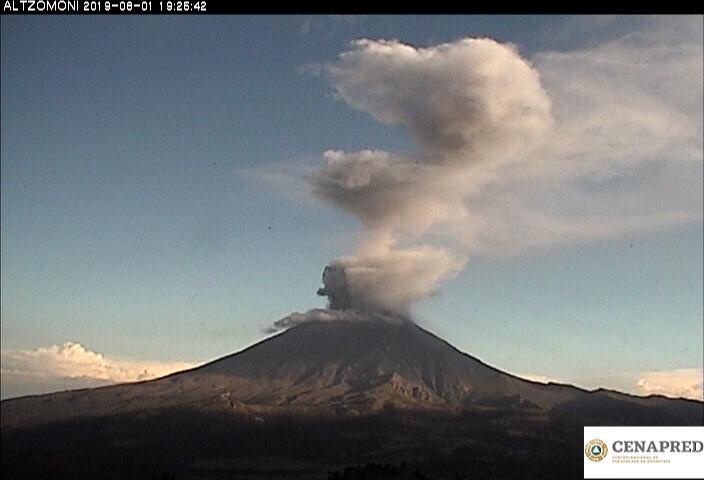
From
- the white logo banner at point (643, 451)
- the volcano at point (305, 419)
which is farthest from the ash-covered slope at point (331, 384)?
the white logo banner at point (643, 451)

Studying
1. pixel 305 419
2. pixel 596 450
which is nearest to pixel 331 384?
pixel 305 419

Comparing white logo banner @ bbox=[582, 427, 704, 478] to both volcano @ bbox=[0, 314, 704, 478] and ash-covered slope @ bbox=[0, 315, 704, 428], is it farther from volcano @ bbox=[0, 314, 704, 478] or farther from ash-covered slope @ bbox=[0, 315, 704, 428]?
ash-covered slope @ bbox=[0, 315, 704, 428]

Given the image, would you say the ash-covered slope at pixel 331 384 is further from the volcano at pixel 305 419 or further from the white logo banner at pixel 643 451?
the white logo banner at pixel 643 451

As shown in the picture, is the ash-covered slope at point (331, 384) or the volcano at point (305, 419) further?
the ash-covered slope at point (331, 384)

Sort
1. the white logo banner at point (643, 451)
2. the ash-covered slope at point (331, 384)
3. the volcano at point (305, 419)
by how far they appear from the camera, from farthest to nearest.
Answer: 1. the ash-covered slope at point (331, 384)
2. the volcano at point (305, 419)
3. the white logo banner at point (643, 451)

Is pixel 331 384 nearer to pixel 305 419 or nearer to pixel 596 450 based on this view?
pixel 305 419

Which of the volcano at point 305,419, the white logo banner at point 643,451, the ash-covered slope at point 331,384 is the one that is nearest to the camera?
the white logo banner at point 643,451
